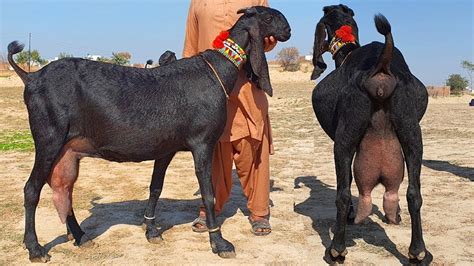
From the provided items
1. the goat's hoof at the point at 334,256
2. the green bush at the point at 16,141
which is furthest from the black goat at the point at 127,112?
the green bush at the point at 16,141

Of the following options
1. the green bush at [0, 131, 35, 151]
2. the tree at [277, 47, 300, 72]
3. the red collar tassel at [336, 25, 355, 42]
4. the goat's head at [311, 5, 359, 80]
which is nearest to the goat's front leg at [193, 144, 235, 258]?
the goat's head at [311, 5, 359, 80]

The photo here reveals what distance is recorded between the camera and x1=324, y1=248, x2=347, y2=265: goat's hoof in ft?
13.3

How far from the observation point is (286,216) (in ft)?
18.4

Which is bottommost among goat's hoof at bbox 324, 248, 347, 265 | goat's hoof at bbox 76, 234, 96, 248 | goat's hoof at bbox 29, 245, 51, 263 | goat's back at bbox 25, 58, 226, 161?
goat's hoof at bbox 76, 234, 96, 248

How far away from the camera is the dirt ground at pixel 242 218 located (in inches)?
172

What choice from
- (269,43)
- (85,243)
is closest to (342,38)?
(269,43)

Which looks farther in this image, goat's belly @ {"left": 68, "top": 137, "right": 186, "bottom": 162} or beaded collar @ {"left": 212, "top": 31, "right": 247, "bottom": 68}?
beaded collar @ {"left": 212, "top": 31, "right": 247, "bottom": 68}

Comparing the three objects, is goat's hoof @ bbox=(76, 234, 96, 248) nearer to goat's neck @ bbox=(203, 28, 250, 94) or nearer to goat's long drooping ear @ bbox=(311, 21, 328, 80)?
goat's neck @ bbox=(203, 28, 250, 94)

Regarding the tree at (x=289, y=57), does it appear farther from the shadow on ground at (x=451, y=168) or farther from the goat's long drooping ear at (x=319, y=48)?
the goat's long drooping ear at (x=319, y=48)

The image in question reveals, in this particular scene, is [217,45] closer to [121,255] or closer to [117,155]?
[117,155]

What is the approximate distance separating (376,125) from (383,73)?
0.41 meters

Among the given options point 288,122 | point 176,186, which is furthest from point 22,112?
point 176,186

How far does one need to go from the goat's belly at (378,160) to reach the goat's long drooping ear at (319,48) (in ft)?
4.34

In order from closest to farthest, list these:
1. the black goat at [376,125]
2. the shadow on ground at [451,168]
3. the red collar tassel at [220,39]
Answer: the black goat at [376,125] < the red collar tassel at [220,39] < the shadow on ground at [451,168]
